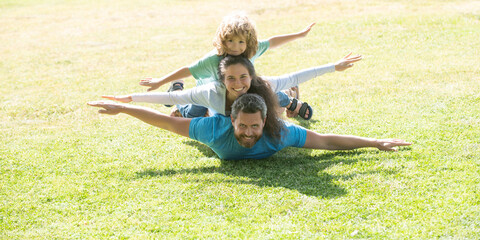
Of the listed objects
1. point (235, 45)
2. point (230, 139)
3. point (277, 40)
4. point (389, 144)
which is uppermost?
A: point (235, 45)

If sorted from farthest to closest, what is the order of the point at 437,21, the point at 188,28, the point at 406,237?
1. the point at 188,28
2. the point at 437,21
3. the point at 406,237

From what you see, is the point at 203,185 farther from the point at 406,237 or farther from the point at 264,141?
the point at 406,237

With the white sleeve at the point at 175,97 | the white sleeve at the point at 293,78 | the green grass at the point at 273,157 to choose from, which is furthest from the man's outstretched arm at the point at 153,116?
the white sleeve at the point at 293,78

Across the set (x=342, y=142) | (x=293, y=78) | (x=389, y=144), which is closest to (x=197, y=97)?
(x=293, y=78)

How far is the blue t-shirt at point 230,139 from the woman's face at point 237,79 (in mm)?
304

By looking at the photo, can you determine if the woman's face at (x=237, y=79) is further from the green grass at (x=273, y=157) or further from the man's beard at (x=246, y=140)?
the green grass at (x=273, y=157)

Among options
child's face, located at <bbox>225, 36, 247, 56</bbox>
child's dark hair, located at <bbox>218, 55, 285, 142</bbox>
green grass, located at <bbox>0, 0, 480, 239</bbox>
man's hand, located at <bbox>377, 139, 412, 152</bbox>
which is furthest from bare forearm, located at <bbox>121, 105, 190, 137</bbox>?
man's hand, located at <bbox>377, 139, 412, 152</bbox>

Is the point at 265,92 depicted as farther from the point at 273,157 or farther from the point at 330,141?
the point at 330,141

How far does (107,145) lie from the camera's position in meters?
6.25

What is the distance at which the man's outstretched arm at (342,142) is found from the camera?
17.7 ft

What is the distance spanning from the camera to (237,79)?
212 inches

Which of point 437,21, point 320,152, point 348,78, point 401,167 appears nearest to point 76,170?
point 320,152

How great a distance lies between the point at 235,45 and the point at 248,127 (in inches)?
45.2

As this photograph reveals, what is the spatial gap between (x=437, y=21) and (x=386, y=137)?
699cm
